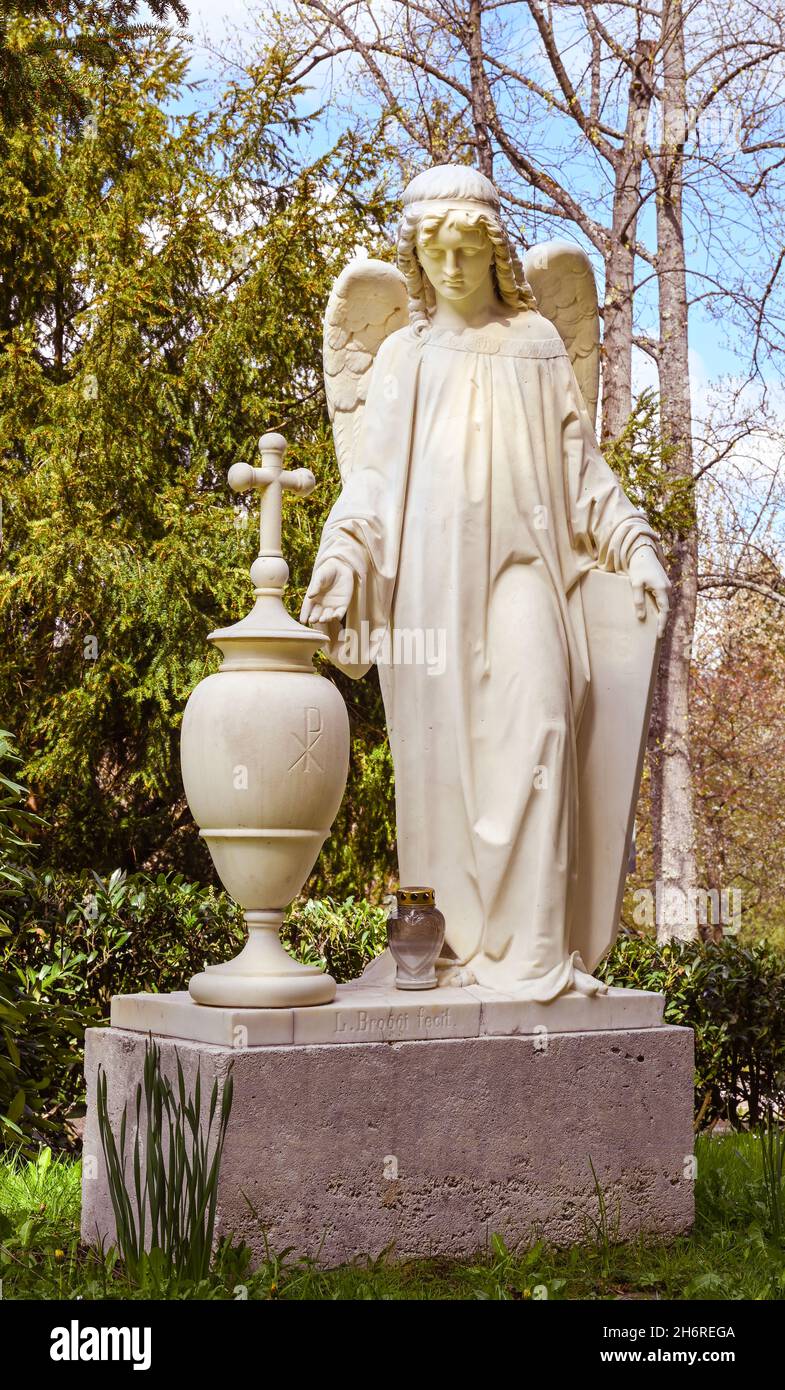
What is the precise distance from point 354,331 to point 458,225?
0.67 m

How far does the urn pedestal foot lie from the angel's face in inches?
76.2

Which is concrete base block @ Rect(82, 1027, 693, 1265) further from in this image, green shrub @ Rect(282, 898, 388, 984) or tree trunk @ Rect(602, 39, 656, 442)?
tree trunk @ Rect(602, 39, 656, 442)

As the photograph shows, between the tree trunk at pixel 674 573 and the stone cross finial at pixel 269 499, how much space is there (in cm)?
839

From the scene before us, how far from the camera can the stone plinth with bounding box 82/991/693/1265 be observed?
3781mm

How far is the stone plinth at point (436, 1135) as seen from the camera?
3781mm

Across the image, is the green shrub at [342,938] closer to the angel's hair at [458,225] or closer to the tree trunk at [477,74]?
the angel's hair at [458,225]

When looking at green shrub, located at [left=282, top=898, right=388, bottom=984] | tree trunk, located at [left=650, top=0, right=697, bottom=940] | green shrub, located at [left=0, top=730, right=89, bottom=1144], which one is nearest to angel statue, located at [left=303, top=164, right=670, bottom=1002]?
green shrub, located at [left=0, top=730, right=89, bottom=1144]

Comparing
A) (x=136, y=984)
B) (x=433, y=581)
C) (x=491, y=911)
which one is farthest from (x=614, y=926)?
(x=136, y=984)

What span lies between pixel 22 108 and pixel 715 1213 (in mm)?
4359

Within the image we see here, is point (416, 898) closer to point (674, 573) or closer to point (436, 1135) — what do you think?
point (436, 1135)

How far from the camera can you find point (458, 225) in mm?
4598

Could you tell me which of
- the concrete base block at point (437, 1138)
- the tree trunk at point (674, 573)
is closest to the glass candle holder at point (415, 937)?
the concrete base block at point (437, 1138)

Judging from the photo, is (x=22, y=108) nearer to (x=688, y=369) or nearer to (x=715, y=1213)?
(x=715, y=1213)

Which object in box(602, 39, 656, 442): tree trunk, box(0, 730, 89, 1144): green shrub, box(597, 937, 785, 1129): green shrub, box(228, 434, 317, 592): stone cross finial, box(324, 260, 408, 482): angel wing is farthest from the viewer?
box(602, 39, 656, 442): tree trunk
